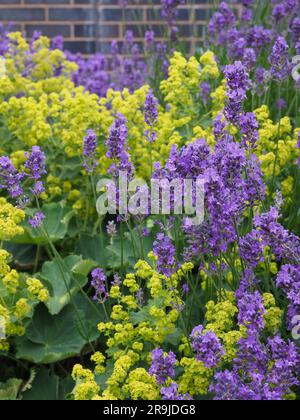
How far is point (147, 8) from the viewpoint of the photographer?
18.9 ft

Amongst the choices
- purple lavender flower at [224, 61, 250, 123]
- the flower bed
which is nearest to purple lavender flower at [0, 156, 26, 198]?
the flower bed

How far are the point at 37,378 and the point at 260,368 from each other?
3.13ft

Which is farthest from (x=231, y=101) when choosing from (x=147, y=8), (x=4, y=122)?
(x=147, y=8)

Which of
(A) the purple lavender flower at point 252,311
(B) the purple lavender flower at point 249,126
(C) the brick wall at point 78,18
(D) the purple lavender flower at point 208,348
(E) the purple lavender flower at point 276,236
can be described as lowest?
(D) the purple lavender flower at point 208,348

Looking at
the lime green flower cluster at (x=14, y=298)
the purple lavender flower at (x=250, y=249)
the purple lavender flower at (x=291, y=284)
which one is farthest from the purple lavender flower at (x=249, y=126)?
the lime green flower cluster at (x=14, y=298)

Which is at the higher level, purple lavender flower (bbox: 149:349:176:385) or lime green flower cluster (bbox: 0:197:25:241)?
lime green flower cluster (bbox: 0:197:25:241)

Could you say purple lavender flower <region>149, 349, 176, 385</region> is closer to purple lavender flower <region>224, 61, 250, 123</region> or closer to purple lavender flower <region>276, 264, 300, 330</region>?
purple lavender flower <region>276, 264, 300, 330</region>

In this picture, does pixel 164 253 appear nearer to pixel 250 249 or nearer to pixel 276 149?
pixel 250 249

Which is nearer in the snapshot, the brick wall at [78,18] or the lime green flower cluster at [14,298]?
the lime green flower cluster at [14,298]

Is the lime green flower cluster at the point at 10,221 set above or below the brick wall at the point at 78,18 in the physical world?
below

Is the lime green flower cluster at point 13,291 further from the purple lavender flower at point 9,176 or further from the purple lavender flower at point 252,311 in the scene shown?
the purple lavender flower at point 252,311

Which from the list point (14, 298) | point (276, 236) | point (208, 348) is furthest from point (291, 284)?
point (14, 298)
